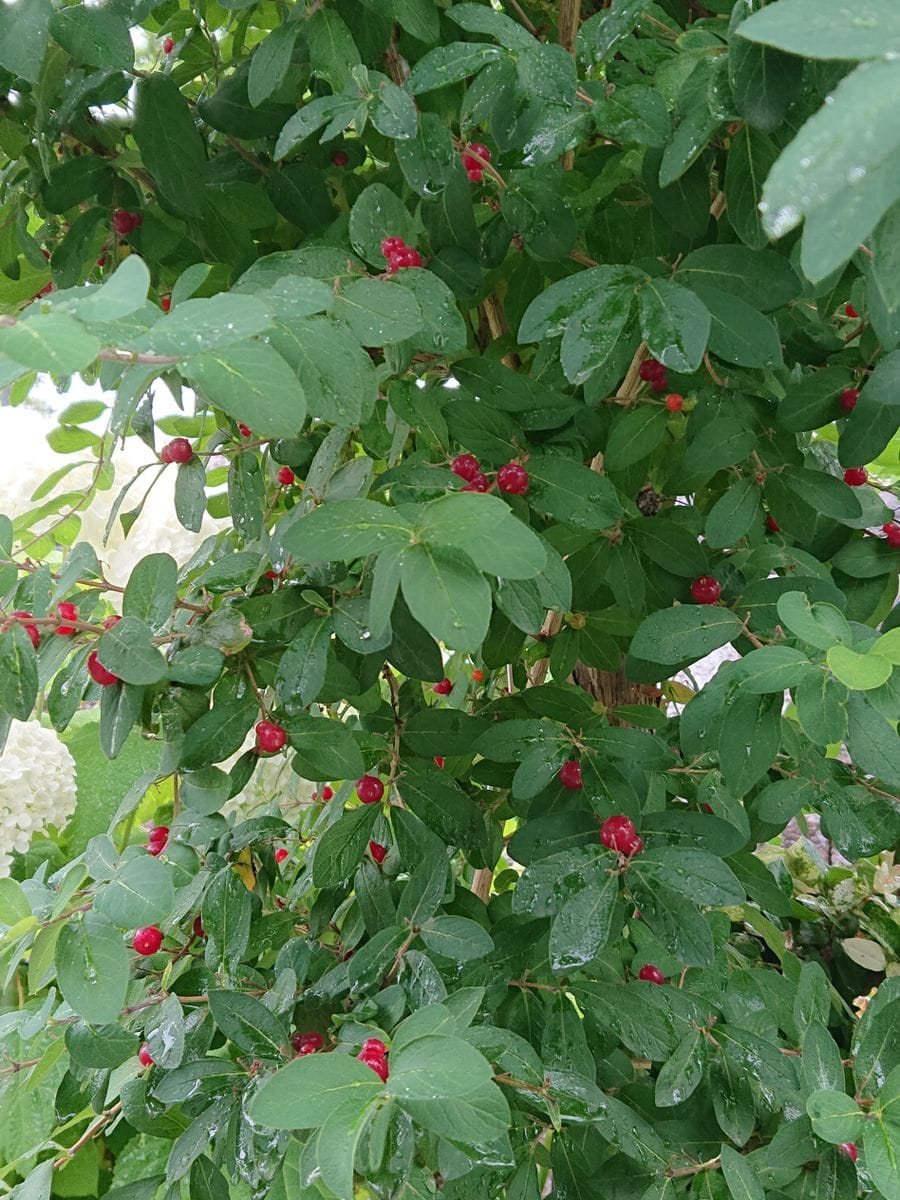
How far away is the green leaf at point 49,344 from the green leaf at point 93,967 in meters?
0.31

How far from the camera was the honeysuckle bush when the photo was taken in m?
0.45

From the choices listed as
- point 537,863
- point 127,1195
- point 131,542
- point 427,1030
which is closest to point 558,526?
point 537,863

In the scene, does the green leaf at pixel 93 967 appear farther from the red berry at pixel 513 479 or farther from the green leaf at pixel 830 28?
the green leaf at pixel 830 28

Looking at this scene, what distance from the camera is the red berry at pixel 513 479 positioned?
1.94 feet

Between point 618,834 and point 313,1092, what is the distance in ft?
0.74

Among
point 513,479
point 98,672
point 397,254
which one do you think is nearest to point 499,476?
point 513,479

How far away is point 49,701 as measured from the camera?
0.57m

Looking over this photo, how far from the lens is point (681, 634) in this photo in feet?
1.97

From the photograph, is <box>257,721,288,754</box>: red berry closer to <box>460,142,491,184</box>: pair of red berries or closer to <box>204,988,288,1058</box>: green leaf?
<box>204,988,288,1058</box>: green leaf

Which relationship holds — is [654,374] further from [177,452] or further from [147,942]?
[147,942]

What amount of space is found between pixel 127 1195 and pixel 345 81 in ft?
2.08

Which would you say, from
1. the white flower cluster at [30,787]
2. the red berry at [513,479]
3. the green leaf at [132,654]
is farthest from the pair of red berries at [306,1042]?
the white flower cluster at [30,787]

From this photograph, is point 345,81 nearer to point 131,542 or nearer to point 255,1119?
point 255,1119

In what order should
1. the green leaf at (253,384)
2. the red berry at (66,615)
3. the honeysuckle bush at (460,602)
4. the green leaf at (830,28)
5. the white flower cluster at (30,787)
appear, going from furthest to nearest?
the white flower cluster at (30,787)
the red berry at (66,615)
the honeysuckle bush at (460,602)
the green leaf at (253,384)
the green leaf at (830,28)
